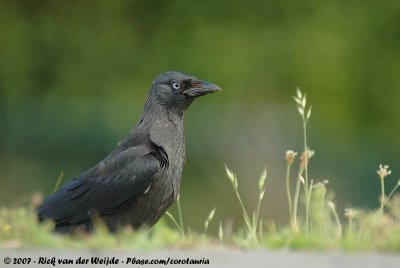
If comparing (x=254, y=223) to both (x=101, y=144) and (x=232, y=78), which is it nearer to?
(x=101, y=144)

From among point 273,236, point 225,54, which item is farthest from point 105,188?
point 225,54

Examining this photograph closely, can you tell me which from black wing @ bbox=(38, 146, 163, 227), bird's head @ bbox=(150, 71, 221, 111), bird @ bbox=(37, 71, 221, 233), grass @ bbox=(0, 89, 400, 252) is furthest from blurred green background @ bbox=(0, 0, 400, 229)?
grass @ bbox=(0, 89, 400, 252)

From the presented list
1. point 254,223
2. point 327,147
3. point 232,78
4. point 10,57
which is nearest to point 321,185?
point 254,223

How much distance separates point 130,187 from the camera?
19.5ft

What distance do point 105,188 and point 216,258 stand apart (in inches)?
87.7

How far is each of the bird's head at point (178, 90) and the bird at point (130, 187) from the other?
0.71 ft

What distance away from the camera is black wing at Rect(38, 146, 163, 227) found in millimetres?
5945

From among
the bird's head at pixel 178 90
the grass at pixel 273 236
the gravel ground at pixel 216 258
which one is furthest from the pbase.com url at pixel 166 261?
the bird's head at pixel 178 90

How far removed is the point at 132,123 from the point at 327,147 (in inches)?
94.5

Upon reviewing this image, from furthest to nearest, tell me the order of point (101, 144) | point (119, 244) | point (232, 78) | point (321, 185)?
point (232, 78)
point (101, 144)
point (321, 185)
point (119, 244)

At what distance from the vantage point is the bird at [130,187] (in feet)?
19.4

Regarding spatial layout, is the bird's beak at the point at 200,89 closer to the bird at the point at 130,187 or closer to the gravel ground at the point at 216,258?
the bird at the point at 130,187

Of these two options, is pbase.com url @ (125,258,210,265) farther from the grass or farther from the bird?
the bird

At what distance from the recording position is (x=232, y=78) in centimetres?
1394
